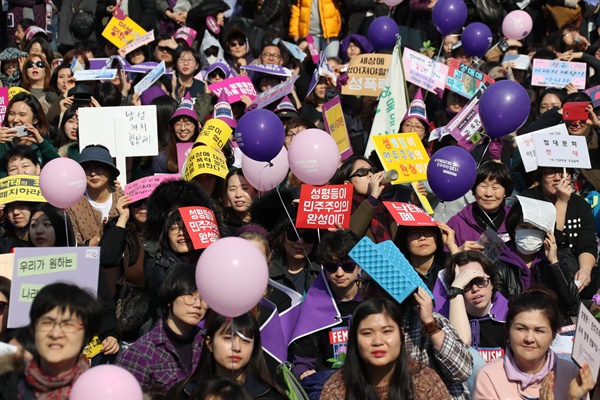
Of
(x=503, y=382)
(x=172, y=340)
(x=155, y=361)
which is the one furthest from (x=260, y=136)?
(x=503, y=382)

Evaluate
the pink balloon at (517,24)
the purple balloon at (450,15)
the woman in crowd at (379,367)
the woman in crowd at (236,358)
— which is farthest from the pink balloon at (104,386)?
the pink balloon at (517,24)

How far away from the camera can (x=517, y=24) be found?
476 inches

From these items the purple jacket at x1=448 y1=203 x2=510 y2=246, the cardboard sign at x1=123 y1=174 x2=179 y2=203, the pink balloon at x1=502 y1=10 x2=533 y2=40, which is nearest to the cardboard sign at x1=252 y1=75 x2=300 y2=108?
the cardboard sign at x1=123 y1=174 x2=179 y2=203

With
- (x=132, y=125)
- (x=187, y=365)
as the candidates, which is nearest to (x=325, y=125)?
(x=132, y=125)

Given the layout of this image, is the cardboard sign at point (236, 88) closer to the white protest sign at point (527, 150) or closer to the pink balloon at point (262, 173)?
the pink balloon at point (262, 173)

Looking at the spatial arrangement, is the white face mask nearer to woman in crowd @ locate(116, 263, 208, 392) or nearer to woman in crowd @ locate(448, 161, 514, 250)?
woman in crowd @ locate(448, 161, 514, 250)

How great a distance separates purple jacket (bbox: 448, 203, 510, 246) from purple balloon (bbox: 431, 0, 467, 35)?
427cm

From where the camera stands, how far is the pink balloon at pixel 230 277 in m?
5.17

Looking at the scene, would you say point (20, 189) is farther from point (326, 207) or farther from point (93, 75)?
point (93, 75)

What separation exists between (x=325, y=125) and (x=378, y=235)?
2.43m

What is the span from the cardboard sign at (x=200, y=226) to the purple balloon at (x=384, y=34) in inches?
194

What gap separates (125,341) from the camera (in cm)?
692

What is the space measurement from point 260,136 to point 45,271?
2.04m

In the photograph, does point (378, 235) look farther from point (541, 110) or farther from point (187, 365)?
point (541, 110)
